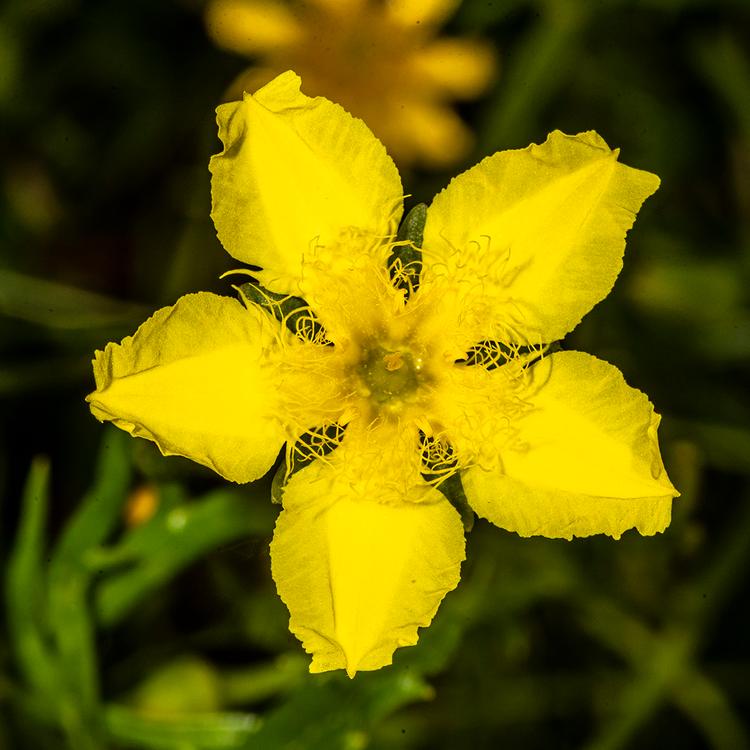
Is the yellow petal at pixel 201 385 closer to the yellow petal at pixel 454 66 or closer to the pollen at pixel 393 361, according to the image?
the pollen at pixel 393 361

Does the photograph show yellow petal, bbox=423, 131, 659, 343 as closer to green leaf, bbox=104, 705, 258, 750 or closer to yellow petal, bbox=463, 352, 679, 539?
yellow petal, bbox=463, 352, 679, 539

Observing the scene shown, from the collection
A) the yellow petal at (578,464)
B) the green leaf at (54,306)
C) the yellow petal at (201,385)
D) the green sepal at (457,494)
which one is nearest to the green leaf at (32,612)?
the green leaf at (54,306)

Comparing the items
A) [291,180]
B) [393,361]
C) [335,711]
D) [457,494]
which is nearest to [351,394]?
[393,361]

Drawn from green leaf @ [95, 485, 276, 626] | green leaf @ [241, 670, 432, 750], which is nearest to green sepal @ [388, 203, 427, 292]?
green leaf @ [95, 485, 276, 626]

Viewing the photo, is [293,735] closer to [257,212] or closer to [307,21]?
[257,212]

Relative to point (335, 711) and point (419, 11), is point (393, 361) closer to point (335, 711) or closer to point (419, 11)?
point (335, 711)

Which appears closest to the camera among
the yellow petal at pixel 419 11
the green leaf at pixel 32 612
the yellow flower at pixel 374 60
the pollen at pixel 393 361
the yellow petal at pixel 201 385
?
the yellow petal at pixel 201 385
